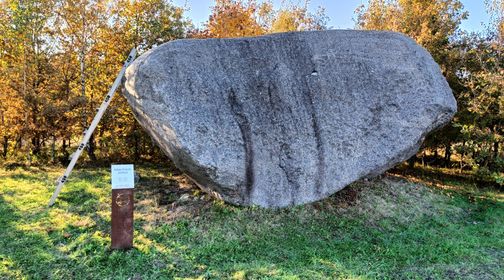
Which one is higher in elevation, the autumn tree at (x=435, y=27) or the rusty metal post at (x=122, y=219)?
the autumn tree at (x=435, y=27)

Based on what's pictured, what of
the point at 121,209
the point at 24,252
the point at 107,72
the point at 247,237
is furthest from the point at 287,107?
the point at 107,72

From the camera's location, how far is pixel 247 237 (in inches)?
Result: 213

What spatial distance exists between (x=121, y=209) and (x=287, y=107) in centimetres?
321

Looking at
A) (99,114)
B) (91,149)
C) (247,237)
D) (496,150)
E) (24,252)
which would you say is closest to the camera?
(24,252)

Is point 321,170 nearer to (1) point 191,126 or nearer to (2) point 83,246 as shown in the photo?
(1) point 191,126

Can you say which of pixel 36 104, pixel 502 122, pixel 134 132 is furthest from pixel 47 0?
pixel 502 122

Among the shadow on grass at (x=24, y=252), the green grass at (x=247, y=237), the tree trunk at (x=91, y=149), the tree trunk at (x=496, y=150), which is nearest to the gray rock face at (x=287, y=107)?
the green grass at (x=247, y=237)

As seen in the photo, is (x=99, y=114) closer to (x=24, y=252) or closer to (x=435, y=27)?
(x=24, y=252)

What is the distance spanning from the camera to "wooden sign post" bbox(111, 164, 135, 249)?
483 centimetres

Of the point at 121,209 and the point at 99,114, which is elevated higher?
the point at 99,114

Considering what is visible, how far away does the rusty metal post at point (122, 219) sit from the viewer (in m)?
4.83

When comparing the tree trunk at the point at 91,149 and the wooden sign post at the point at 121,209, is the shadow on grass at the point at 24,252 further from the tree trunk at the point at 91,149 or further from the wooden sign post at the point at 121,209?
the tree trunk at the point at 91,149

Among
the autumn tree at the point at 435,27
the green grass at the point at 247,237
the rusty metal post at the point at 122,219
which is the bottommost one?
the green grass at the point at 247,237

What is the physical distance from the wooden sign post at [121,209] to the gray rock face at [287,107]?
970mm
